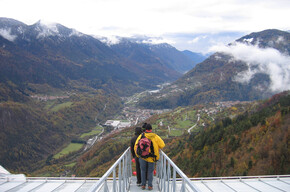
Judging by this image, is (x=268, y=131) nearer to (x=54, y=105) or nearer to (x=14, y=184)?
(x=14, y=184)

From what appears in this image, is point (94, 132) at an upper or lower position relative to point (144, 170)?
lower

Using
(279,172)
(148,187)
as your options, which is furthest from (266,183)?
(279,172)

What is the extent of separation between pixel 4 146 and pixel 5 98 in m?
77.4

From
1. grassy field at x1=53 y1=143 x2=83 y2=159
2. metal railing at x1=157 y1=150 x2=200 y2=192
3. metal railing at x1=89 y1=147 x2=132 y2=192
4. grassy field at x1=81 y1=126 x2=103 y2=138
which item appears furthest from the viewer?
grassy field at x1=81 y1=126 x2=103 y2=138

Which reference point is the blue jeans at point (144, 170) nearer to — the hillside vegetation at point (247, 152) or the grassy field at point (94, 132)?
the hillside vegetation at point (247, 152)

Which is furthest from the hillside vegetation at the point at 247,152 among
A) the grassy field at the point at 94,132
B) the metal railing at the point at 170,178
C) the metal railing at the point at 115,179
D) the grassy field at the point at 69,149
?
the grassy field at the point at 94,132

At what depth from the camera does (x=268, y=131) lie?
104 ft

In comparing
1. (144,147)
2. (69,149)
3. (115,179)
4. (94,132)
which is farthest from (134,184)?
(94,132)

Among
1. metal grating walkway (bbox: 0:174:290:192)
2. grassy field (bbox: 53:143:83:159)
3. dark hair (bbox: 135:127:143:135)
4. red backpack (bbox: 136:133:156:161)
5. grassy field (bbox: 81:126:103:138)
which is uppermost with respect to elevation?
dark hair (bbox: 135:127:143:135)

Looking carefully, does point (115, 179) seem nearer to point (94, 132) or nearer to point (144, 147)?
point (144, 147)

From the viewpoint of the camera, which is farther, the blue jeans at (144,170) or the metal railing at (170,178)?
the blue jeans at (144,170)

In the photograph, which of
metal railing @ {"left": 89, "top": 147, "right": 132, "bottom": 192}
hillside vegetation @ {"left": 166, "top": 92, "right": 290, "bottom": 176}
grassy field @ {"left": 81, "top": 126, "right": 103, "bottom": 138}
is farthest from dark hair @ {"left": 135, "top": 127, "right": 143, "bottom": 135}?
grassy field @ {"left": 81, "top": 126, "right": 103, "bottom": 138}

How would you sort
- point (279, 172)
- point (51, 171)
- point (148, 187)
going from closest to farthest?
1. point (148, 187)
2. point (279, 172)
3. point (51, 171)

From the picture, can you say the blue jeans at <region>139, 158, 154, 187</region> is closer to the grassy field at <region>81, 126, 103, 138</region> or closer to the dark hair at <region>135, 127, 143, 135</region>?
the dark hair at <region>135, 127, 143, 135</region>
